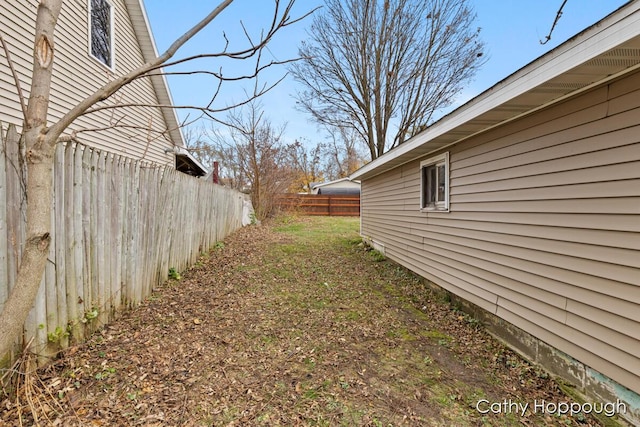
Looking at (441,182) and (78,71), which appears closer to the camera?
(441,182)

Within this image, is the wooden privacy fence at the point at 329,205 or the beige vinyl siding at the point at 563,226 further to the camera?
the wooden privacy fence at the point at 329,205

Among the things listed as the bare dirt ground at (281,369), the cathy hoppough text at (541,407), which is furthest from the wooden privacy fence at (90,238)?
the cathy hoppough text at (541,407)

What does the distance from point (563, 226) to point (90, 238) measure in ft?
14.2

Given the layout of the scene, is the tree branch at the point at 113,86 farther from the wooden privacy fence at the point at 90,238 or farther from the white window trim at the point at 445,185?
the white window trim at the point at 445,185

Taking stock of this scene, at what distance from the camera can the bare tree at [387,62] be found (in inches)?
494

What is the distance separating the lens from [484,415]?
2.38 meters

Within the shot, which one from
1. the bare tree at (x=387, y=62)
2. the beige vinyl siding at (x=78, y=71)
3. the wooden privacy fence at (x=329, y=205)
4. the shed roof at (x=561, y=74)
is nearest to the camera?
the shed roof at (x=561, y=74)

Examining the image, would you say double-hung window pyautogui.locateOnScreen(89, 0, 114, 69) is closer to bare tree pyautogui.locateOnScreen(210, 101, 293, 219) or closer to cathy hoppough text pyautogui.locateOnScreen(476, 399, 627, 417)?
bare tree pyautogui.locateOnScreen(210, 101, 293, 219)

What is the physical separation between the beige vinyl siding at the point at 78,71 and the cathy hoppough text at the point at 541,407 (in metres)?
3.41

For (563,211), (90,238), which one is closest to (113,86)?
(90,238)

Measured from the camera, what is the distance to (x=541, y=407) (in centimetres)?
251

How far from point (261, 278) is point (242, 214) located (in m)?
6.99

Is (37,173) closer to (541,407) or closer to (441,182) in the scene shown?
(541,407)

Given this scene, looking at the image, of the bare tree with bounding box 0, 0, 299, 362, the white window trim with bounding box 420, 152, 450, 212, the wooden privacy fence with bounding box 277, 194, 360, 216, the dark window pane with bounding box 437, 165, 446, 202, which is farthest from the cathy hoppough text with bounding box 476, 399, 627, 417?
the wooden privacy fence with bounding box 277, 194, 360, 216
